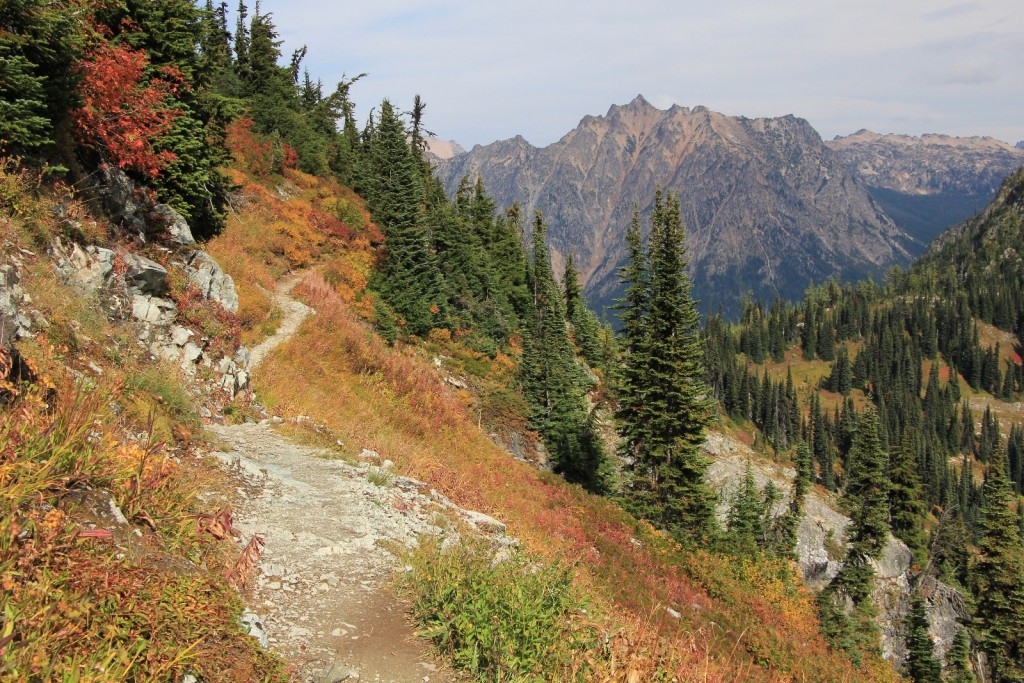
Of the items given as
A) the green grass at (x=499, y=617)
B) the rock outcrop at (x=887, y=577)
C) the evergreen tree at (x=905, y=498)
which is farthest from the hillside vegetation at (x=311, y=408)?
the evergreen tree at (x=905, y=498)

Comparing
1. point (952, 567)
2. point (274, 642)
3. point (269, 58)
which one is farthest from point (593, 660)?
point (952, 567)

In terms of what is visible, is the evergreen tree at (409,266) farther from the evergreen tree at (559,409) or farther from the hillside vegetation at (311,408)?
the evergreen tree at (559,409)

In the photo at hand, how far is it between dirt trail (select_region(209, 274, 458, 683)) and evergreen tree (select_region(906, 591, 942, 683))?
51.5 m

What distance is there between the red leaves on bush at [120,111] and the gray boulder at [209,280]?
120 inches

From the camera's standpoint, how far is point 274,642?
20.4ft

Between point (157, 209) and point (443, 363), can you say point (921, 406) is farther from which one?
point (157, 209)

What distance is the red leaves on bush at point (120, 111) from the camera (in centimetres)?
1438

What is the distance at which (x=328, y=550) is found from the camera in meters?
8.39

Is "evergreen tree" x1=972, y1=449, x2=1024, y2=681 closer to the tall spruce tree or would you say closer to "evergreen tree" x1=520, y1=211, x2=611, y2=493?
"evergreen tree" x1=520, y1=211, x2=611, y2=493

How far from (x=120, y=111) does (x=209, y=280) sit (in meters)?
5.02

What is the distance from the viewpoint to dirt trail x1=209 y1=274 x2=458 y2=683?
628 centimetres

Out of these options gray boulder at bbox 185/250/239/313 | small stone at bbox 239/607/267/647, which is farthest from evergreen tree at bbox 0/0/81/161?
small stone at bbox 239/607/267/647

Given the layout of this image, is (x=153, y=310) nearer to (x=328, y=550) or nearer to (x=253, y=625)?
(x=328, y=550)

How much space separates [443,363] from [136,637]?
105ft
